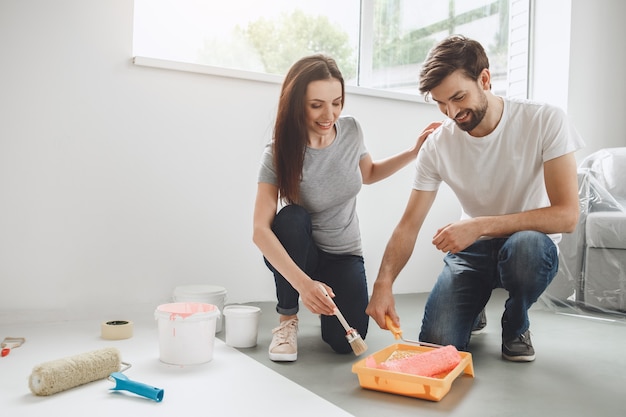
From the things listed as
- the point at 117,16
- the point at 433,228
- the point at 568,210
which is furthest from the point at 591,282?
the point at 117,16

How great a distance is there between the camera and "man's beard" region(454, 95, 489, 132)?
62.1 inches

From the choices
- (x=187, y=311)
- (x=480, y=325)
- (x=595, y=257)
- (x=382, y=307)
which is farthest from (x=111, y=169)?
(x=595, y=257)

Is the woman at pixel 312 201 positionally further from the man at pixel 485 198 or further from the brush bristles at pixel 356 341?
the man at pixel 485 198

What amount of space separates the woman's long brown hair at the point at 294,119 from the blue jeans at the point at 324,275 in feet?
0.34

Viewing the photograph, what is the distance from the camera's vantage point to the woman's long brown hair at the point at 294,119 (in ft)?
5.21

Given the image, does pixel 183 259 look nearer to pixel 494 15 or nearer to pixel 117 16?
pixel 117 16

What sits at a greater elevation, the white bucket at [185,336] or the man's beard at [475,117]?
the man's beard at [475,117]

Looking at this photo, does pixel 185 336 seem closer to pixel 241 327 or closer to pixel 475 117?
pixel 241 327

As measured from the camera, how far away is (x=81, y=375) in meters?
1.26

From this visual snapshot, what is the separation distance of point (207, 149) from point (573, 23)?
227 centimetres

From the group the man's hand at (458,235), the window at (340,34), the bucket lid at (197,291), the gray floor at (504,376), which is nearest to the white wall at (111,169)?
the window at (340,34)

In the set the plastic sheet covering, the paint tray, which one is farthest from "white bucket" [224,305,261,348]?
the plastic sheet covering

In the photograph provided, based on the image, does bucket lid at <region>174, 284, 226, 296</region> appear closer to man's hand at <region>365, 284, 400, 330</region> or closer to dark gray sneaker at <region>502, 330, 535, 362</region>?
man's hand at <region>365, 284, 400, 330</region>

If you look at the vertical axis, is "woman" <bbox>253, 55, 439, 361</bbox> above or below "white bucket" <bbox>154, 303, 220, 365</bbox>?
above
